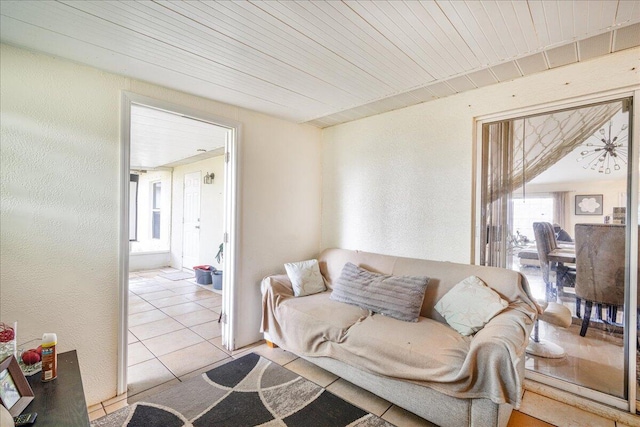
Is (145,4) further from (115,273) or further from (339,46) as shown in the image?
(115,273)

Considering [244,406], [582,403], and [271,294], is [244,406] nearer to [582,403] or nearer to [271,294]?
[271,294]

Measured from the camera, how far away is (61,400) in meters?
1.38

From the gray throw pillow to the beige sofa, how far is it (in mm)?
73

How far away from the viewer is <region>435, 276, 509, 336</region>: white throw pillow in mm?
2031

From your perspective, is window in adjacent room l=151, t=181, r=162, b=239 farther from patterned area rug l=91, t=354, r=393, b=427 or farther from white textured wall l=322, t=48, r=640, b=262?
patterned area rug l=91, t=354, r=393, b=427

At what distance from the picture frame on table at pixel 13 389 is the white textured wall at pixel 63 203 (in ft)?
2.20

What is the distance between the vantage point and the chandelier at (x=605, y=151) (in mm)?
2016

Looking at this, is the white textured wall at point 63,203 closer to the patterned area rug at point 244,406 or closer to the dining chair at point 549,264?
the patterned area rug at point 244,406

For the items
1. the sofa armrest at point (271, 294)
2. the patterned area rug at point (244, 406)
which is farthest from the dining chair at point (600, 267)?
the sofa armrest at point (271, 294)

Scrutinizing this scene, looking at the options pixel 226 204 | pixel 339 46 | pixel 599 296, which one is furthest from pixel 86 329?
pixel 599 296

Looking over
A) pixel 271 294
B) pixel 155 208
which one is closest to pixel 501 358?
pixel 271 294

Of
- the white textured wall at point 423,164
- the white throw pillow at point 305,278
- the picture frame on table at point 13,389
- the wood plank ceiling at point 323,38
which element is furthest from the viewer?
the white throw pillow at point 305,278

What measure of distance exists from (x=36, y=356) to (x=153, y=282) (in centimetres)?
423

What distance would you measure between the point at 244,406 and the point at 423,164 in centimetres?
250
